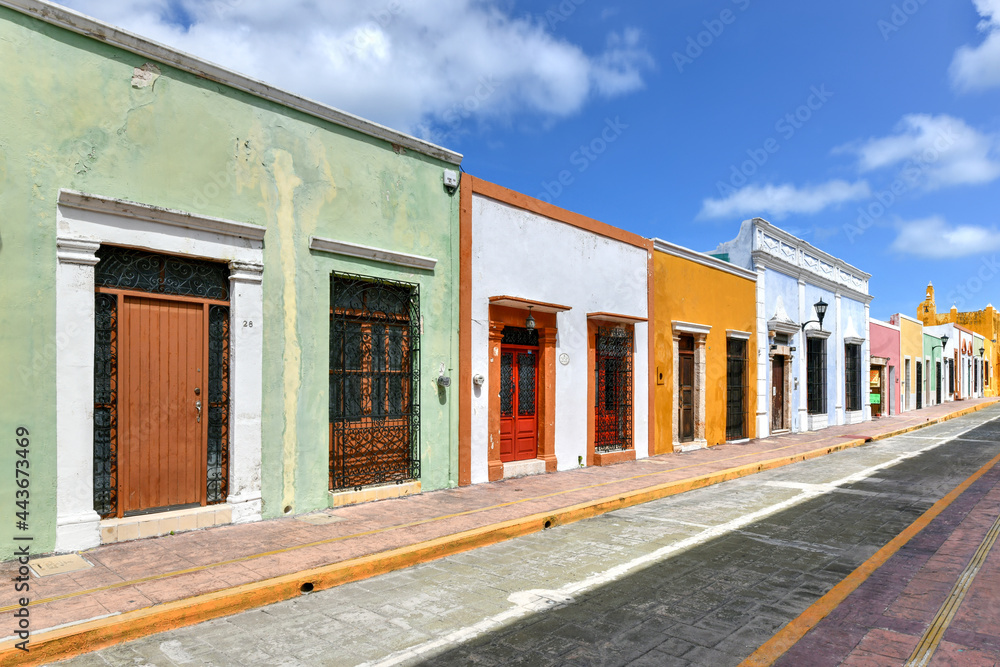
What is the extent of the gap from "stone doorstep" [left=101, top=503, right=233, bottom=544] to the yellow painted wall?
991cm

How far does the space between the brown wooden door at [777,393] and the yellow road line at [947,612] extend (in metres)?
13.5

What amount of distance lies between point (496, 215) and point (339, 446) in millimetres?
4690

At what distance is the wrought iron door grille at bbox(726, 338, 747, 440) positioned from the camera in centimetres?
1748

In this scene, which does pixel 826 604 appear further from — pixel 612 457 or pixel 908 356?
pixel 908 356

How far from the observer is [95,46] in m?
6.26

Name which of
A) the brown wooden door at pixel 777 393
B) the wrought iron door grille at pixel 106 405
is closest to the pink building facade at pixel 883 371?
the brown wooden door at pixel 777 393

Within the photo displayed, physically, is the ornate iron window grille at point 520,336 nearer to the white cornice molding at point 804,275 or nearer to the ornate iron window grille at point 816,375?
the white cornice molding at point 804,275

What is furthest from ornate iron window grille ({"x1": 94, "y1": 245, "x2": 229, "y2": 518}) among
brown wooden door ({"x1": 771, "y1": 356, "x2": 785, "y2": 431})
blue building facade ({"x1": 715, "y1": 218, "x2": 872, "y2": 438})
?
brown wooden door ({"x1": 771, "y1": 356, "x2": 785, "y2": 431})

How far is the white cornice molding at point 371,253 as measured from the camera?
26.2 ft

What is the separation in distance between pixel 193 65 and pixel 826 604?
321 inches

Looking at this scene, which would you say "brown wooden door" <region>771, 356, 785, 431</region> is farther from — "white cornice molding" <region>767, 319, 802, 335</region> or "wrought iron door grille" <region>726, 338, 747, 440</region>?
"wrought iron door grille" <region>726, 338, 747, 440</region>

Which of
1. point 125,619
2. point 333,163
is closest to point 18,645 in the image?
point 125,619

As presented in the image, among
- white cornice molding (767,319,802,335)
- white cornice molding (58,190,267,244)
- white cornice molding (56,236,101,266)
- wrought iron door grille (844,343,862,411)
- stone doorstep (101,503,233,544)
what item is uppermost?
white cornice molding (58,190,267,244)

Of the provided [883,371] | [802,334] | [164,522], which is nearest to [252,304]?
[164,522]
